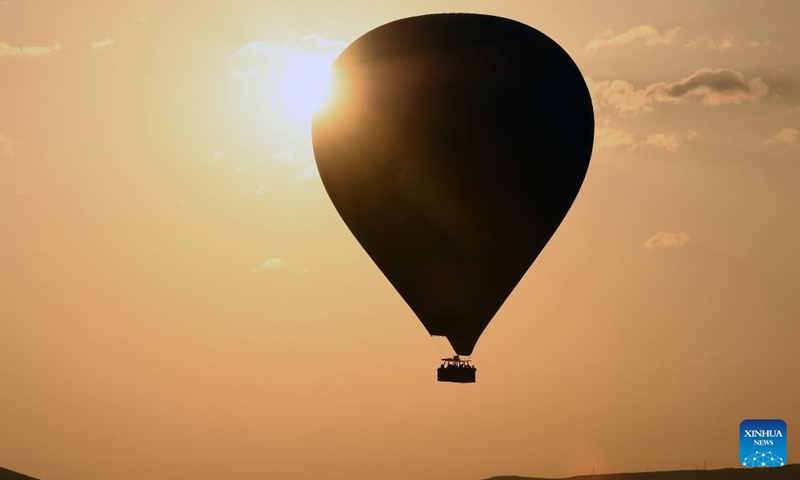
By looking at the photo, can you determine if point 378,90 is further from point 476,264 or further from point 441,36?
point 476,264

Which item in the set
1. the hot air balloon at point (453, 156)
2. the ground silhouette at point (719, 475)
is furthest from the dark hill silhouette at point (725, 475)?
the hot air balloon at point (453, 156)

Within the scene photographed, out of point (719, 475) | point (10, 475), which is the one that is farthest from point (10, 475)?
point (719, 475)

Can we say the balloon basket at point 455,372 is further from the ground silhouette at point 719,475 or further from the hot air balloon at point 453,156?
the ground silhouette at point 719,475

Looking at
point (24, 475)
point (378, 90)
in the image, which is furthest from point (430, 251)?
point (24, 475)

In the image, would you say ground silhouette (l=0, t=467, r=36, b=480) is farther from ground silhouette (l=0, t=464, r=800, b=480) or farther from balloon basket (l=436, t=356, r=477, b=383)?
balloon basket (l=436, t=356, r=477, b=383)

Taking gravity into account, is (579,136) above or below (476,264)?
Answer: above

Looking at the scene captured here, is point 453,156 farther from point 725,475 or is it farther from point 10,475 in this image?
point 725,475
